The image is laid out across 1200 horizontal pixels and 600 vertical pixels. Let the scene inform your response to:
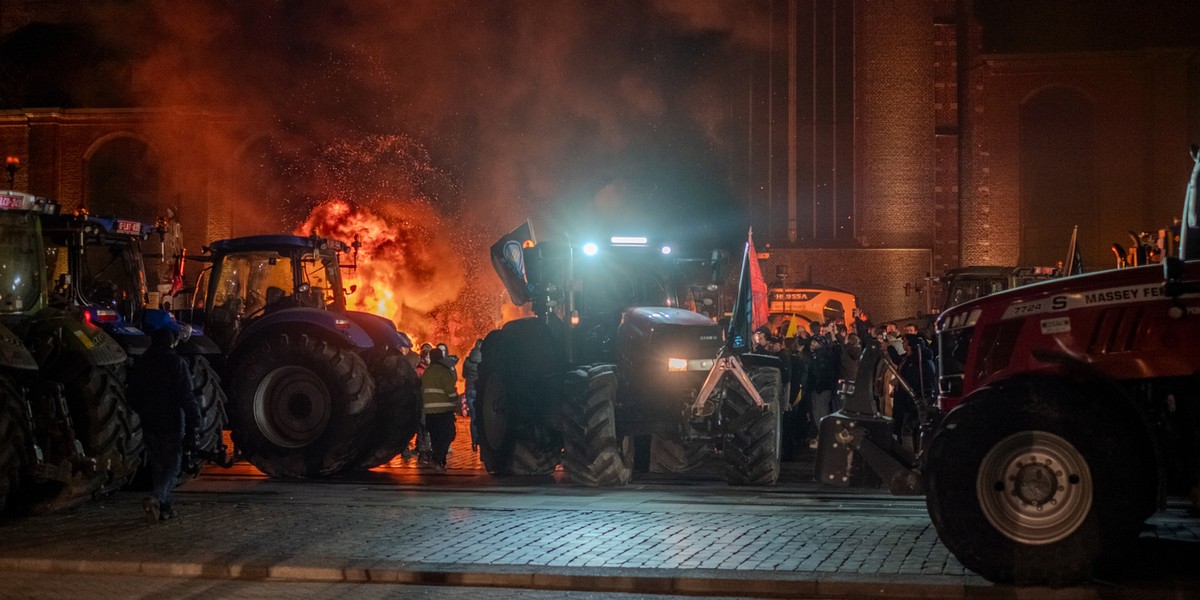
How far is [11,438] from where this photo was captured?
10.5m

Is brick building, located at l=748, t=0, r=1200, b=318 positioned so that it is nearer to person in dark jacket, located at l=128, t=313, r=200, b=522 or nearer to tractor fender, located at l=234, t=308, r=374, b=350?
tractor fender, located at l=234, t=308, r=374, b=350

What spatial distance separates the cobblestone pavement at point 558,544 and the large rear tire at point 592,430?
2.96ft

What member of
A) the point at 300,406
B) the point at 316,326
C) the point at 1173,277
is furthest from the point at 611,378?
the point at 1173,277

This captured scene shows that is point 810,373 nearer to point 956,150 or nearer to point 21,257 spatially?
point 21,257

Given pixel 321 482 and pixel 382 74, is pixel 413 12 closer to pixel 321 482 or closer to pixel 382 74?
pixel 382 74

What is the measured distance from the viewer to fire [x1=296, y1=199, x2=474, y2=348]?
32.8 metres

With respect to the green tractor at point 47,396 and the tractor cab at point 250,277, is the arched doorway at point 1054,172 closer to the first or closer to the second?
the tractor cab at point 250,277

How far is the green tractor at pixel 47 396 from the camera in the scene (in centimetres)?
1062

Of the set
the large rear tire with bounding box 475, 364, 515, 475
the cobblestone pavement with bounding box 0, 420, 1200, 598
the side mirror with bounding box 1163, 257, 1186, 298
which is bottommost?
the cobblestone pavement with bounding box 0, 420, 1200, 598

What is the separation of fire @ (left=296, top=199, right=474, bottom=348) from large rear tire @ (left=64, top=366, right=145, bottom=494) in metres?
21.2

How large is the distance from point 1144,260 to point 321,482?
869 cm

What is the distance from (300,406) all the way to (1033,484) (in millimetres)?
9198

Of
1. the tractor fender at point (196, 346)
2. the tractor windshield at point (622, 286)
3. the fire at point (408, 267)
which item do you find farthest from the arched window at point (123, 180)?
the tractor windshield at point (622, 286)

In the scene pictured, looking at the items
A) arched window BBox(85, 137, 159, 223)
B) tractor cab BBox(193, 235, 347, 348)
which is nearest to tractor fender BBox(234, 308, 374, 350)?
tractor cab BBox(193, 235, 347, 348)
